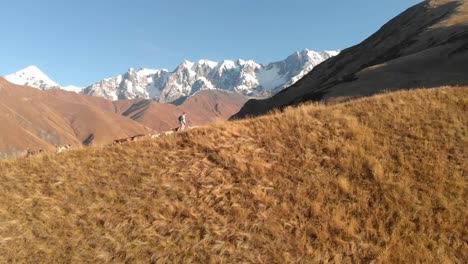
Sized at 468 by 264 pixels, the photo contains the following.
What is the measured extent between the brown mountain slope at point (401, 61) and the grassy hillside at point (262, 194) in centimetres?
2857

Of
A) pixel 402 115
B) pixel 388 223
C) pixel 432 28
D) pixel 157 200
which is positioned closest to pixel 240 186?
pixel 157 200

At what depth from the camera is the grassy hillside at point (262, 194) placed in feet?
35.6

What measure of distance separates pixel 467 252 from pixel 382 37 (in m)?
111

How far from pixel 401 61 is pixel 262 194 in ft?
167

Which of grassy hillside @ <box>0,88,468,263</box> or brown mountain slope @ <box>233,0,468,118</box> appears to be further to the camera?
brown mountain slope @ <box>233,0,468,118</box>

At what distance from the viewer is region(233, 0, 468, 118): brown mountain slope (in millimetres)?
47812

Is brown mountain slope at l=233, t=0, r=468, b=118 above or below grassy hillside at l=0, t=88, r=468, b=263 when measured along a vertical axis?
above

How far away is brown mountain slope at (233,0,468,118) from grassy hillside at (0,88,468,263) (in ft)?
93.7

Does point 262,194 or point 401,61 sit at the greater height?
point 401,61

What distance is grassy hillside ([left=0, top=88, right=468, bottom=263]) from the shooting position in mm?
10844

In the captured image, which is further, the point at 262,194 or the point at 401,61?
the point at 401,61

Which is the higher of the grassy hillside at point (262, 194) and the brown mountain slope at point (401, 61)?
the brown mountain slope at point (401, 61)

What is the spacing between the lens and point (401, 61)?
56406 millimetres

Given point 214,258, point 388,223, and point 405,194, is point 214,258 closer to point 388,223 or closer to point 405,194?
point 388,223
